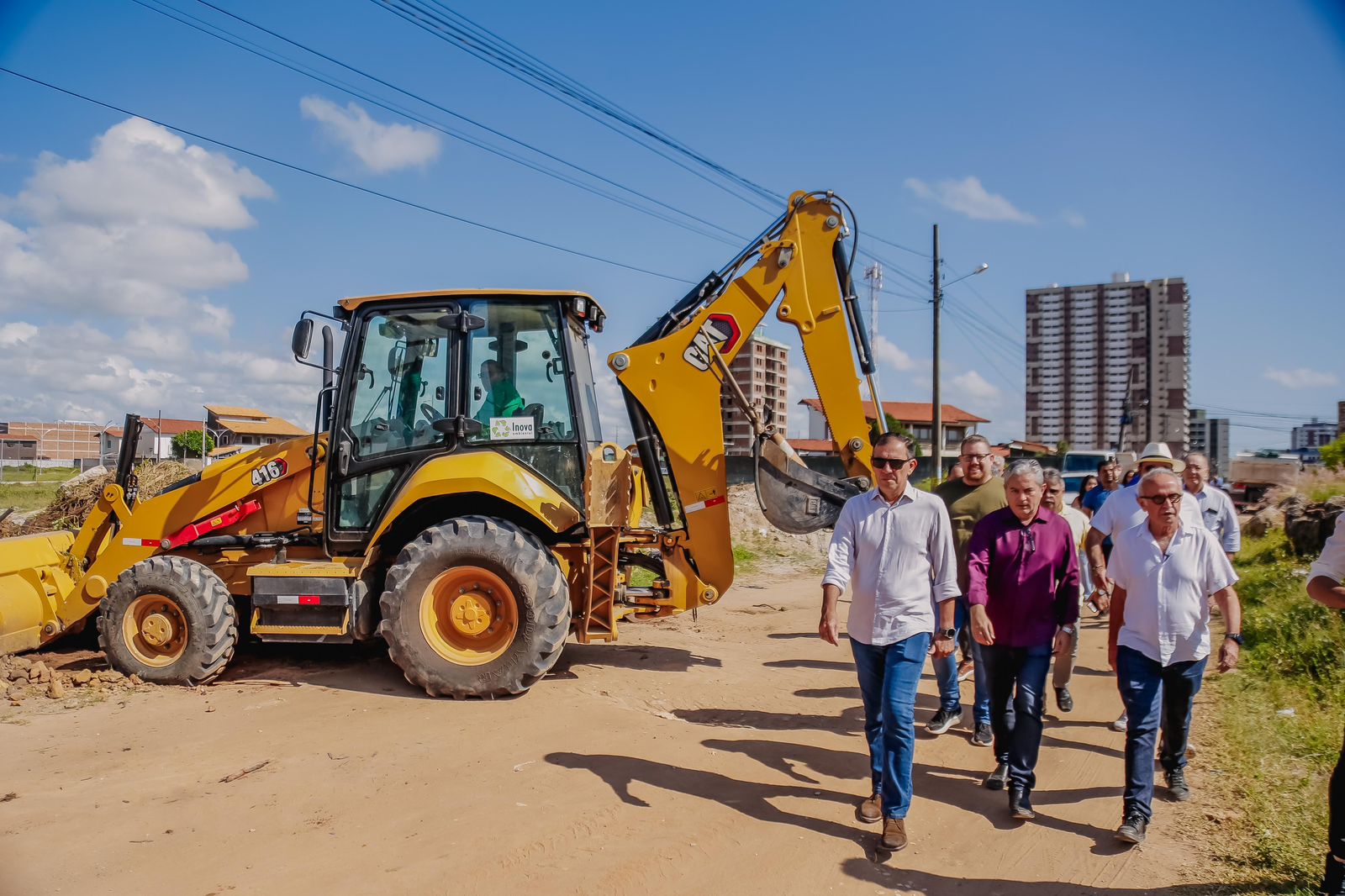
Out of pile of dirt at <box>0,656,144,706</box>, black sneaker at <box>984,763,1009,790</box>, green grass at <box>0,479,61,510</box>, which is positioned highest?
green grass at <box>0,479,61,510</box>

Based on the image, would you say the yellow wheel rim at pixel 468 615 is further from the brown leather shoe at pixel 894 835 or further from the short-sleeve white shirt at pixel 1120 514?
the short-sleeve white shirt at pixel 1120 514

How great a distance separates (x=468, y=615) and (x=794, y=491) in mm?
2643

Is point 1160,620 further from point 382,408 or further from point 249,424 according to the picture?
point 249,424

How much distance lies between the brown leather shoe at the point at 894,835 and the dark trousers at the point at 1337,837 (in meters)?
1.61

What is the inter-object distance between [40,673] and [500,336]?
441 cm

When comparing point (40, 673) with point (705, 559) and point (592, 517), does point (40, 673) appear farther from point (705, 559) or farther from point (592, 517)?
point (705, 559)

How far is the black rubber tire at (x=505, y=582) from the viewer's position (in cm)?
613

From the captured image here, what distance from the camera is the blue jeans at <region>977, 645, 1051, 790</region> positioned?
14.1 feet

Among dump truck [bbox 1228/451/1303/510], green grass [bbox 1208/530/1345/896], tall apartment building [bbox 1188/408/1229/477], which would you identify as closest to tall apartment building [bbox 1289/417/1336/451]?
tall apartment building [bbox 1188/408/1229/477]

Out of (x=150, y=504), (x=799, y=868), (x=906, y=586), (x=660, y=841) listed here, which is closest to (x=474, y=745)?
(x=660, y=841)

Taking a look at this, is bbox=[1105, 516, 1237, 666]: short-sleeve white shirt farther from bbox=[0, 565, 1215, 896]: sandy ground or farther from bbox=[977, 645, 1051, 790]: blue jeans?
bbox=[0, 565, 1215, 896]: sandy ground

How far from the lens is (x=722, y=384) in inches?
274

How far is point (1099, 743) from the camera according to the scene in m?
5.57

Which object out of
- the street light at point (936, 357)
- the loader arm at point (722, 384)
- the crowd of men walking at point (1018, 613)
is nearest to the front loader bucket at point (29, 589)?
the loader arm at point (722, 384)
